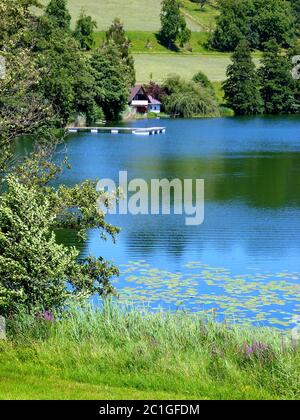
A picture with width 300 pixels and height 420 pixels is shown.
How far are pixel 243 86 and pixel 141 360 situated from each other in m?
117

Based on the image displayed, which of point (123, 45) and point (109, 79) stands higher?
point (123, 45)

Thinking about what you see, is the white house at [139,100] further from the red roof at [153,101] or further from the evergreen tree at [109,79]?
the evergreen tree at [109,79]

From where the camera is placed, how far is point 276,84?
436ft

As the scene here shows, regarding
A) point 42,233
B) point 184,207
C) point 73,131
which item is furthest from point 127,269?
point 73,131

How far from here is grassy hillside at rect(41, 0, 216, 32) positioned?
164625 millimetres

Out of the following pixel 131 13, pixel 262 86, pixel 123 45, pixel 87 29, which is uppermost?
pixel 131 13

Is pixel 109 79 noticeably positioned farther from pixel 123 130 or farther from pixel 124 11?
pixel 124 11

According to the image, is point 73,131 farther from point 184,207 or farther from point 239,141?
point 184,207

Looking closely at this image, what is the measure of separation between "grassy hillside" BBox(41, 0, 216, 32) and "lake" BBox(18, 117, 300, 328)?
10425 centimetres

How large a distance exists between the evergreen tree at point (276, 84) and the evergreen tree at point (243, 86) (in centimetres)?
178

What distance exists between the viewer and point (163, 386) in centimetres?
1216

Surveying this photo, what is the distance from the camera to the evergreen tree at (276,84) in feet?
431

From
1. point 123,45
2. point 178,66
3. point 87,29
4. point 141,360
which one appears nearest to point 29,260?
point 141,360
